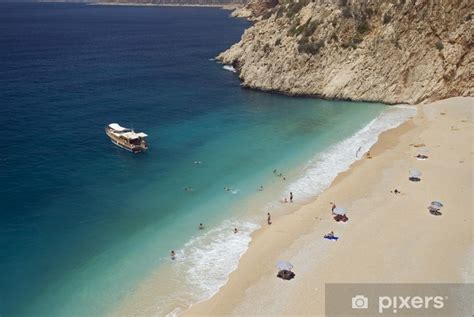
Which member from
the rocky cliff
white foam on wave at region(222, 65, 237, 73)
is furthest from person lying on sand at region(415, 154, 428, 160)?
white foam on wave at region(222, 65, 237, 73)

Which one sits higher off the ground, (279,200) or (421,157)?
(421,157)

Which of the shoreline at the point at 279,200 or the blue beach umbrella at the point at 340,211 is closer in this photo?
the shoreline at the point at 279,200

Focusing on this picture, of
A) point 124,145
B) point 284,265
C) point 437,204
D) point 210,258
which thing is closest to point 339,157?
point 437,204

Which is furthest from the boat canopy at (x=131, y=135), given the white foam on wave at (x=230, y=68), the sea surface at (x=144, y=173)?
the white foam on wave at (x=230, y=68)

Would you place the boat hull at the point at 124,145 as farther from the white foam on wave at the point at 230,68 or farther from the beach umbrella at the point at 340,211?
the white foam on wave at the point at 230,68

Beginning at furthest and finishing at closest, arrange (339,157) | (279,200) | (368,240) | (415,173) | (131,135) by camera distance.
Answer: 1. (131,135)
2. (339,157)
3. (415,173)
4. (279,200)
5. (368,240)

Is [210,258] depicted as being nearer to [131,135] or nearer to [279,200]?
[279,200]

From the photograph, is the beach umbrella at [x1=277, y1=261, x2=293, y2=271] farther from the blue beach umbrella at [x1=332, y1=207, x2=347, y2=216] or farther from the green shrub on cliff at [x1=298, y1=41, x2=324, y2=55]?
the green shrub on cliff at [x1=298, y1=41, x2=324, y2=55]
